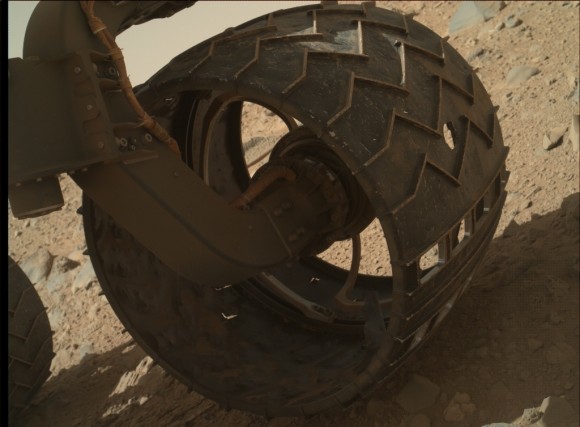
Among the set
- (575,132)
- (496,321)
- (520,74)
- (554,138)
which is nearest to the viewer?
(496,321)

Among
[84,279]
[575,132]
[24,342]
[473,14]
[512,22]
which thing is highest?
[473,14]

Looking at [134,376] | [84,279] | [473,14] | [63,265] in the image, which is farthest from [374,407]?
[473,14]

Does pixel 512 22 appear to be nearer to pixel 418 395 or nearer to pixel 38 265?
pixel 418 395

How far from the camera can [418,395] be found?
2.92m

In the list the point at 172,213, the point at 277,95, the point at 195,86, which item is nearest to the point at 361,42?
the point at 277,95

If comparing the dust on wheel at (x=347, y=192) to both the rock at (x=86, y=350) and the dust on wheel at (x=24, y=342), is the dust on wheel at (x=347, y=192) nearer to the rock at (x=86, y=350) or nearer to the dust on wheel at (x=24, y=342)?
the dust on wheel at (x=24, y=342)

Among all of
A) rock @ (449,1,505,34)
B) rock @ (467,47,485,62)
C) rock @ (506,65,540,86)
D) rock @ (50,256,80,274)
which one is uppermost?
rock @ (449,1,505,34)

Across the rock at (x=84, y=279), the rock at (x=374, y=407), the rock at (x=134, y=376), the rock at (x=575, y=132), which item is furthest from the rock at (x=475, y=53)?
the rock at (x=374, y=407)

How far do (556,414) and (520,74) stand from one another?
2.87 m

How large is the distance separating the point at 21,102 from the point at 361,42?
1.10 metres

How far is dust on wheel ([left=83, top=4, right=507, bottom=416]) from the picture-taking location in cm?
241

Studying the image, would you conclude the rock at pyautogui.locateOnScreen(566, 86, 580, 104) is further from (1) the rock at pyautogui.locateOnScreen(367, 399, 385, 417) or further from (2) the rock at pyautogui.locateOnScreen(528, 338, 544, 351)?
(1) the rock at pyautogui.locateOnScreen(367, 399, 385, 417)

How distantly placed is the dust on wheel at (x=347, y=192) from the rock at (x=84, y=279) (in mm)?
1898

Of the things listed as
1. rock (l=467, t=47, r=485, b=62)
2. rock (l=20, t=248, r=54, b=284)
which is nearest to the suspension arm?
rock (l=467, t=47, r=485, b=62)
